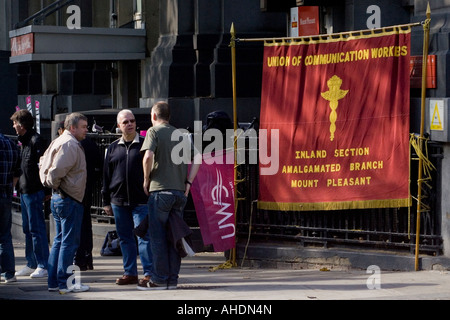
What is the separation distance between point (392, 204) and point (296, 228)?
137 centimetres

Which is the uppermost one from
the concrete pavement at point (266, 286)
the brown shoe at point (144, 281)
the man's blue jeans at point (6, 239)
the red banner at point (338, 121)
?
the red banner at point (338, 121)

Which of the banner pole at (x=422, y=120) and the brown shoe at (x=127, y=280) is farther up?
the banner pole at (x=422, y=120)

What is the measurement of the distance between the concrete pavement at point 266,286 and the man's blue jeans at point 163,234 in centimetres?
18

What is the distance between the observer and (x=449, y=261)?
1062 centimetres

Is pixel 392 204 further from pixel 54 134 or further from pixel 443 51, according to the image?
pixel 54 134

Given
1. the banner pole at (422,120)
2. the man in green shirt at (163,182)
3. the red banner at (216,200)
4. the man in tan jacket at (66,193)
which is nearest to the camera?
the man in green shirt at (163,182)

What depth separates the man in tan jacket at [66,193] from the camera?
401 inches

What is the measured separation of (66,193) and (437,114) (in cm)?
410

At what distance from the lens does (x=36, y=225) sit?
38.0 feet

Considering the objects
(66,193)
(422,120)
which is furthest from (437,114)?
(66,193)

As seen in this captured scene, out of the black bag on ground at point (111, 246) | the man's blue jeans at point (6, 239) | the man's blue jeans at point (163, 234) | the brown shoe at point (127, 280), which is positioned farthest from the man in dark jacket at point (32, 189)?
the man's blue jeans at point (163, 234)

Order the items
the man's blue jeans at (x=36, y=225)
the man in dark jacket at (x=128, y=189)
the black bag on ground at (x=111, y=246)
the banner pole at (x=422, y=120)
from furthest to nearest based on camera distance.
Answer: the black bag on ground at (x=111, y=246)
the man's blue jeans at (x=36, y=225)
the banner pole at (x=422, y=120)
the man in dark jacket at (x=128, y=189)
